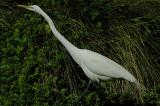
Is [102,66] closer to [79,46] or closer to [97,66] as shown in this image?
[97,66]

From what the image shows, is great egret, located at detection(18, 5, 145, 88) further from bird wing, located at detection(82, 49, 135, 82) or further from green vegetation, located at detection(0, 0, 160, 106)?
green vegetation, located at detection(0, 0, 160, 106)

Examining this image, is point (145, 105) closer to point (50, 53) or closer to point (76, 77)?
point (76, 77)

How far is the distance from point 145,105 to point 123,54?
68cm

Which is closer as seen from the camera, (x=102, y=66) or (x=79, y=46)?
(x=102, y=66)

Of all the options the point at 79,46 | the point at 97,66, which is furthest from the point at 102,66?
the point at 79,46

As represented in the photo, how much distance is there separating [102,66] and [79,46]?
1.03 meters

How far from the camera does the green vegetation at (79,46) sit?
261 inches

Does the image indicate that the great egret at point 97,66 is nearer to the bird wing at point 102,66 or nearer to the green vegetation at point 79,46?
the bird wing at point 102,66

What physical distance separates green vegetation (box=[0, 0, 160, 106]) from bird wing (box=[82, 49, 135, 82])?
0.47 metres

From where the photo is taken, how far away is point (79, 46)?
7.11 metres

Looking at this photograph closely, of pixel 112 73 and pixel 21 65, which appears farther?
pixel 21 65

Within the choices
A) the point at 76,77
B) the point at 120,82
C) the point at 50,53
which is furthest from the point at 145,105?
the point at 50,53

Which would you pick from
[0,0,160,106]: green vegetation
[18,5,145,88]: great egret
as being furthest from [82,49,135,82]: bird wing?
[0,0,160,106]: green vegetation

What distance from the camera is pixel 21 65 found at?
709cm
